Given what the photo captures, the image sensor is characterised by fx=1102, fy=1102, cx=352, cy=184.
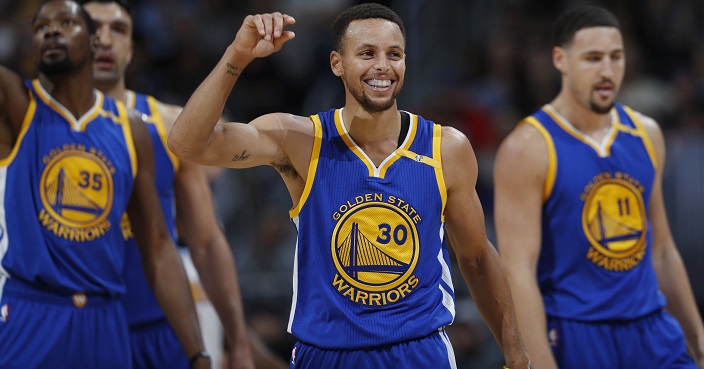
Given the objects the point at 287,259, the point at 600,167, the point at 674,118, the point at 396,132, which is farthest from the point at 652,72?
the point at 396,132

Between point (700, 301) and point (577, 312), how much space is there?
3.92 m

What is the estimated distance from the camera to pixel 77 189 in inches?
215

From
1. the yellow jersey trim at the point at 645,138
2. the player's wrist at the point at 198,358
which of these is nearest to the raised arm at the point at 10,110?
the player's wrist at the point at 198,358

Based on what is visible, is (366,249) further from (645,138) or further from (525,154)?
(645,138)

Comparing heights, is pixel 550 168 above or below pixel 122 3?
below

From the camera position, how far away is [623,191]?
608 centimetres

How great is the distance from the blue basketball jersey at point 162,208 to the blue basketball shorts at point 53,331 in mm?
653

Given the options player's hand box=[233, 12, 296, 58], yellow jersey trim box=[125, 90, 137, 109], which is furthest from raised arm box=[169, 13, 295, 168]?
yellow jersey trim box=[125, 90, 137, 109]

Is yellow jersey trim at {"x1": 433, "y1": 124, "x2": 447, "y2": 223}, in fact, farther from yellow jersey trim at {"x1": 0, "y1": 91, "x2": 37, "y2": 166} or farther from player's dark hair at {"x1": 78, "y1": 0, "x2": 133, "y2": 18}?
player's dark hair at {"x1": 78, "y1": 0, "x2": 133, "y2": 18}

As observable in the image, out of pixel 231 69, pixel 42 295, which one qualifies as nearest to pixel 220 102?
pixel 231 69

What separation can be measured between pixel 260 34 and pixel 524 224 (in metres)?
2.24

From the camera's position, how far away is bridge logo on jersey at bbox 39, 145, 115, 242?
5391 millimetres

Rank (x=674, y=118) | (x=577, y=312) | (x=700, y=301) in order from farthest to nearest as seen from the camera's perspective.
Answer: (x=674, y=118) < (x=700, y=301) < (x=577, y=312)

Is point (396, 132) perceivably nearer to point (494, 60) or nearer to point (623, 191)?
point (623, 191)
